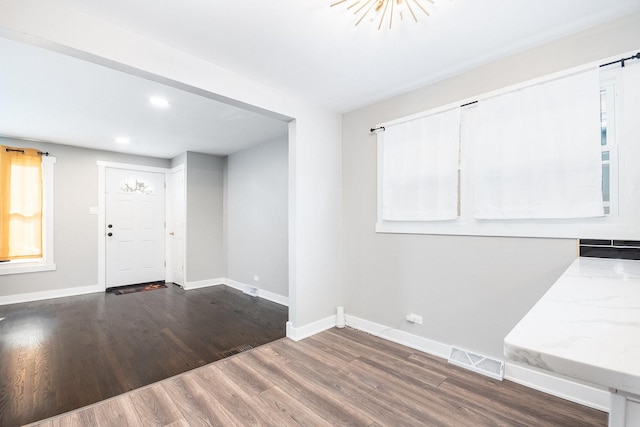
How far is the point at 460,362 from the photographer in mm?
2363

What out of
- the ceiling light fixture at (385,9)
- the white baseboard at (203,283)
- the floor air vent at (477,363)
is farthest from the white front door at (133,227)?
the floor air vent at (477,363)

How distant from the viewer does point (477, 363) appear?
229cm

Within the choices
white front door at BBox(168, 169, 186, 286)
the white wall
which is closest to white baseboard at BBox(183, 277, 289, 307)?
white front door at BBox(168, 169, 186, 286)

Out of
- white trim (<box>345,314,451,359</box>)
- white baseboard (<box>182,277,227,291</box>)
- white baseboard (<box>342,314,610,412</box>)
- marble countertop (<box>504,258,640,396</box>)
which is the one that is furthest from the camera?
white baseboard (<box>182,277,227,291</box>)

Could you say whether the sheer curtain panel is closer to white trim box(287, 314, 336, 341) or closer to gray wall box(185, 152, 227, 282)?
gray wall box(185, 152, 227, 282)

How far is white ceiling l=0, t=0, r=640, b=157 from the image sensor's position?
1.77m

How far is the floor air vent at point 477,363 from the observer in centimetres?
219

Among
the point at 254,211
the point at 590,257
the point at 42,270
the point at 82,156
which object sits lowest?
the point at 42,270

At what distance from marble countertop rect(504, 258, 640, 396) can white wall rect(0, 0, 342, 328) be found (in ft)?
7.63

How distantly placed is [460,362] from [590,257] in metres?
1.23

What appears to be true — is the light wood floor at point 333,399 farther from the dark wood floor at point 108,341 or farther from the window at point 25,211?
the window at point 25,211

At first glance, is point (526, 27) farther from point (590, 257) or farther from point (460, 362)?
point (460, 362)

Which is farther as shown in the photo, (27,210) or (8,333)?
(27,210)

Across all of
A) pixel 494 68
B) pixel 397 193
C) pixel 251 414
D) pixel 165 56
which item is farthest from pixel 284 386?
pixel 494 68
